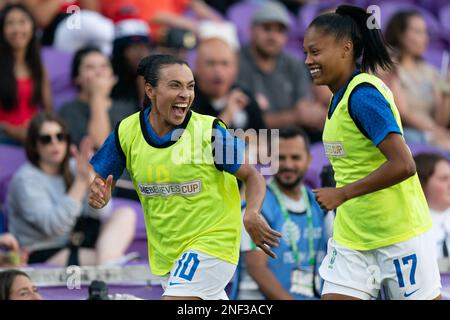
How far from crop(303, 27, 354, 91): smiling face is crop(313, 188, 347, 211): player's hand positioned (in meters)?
0.63

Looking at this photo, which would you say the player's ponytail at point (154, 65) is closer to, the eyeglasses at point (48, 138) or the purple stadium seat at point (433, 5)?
the eyeglasses at point (48, 138)

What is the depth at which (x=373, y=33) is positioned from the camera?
581 cm

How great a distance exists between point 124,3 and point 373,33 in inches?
192

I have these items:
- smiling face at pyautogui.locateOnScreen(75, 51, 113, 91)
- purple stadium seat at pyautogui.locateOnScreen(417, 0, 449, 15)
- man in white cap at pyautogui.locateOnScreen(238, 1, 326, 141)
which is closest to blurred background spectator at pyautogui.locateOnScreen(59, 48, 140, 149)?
smiling face at pyautogui.locateOnScreen(75, 51, 113, 91)

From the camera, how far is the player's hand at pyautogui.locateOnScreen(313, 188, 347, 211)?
542 centimetres

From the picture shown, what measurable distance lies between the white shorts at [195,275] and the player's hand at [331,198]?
0.71 metres

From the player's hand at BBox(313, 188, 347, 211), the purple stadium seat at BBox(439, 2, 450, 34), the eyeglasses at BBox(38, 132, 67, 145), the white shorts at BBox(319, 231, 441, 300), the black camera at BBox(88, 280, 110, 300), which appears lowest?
the black camera at BBox(88, 280, 110, 300)

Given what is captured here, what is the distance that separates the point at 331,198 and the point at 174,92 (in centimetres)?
101

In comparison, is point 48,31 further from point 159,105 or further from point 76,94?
point 159,105

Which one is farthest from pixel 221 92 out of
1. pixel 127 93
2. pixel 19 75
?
pixel 19 75

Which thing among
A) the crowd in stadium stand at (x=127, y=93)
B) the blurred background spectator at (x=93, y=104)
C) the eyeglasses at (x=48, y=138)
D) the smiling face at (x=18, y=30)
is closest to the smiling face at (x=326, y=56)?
the crowd in stadium stand at (x=127, y=93)

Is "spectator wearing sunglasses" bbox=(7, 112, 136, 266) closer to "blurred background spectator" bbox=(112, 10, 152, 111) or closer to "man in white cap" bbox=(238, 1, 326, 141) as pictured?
"blurred background spectator" bbox=(112, 10, 152, 111)

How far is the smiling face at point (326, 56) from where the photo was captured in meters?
5.69
